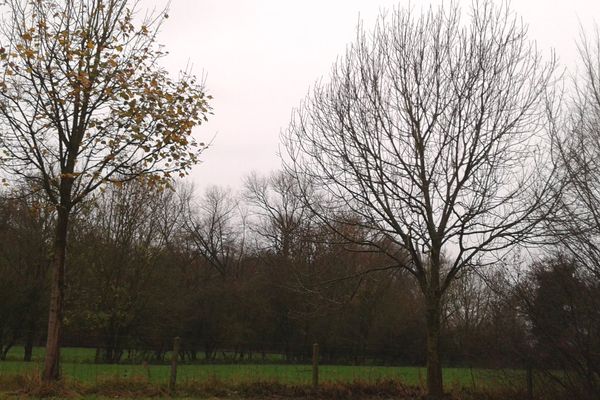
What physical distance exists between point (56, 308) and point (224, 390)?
4713 millimetres

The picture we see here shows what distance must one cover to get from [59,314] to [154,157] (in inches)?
147

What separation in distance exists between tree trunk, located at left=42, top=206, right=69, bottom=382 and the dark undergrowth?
33cm

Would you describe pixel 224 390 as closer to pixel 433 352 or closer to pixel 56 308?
pixel 56 308

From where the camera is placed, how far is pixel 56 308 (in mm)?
10383

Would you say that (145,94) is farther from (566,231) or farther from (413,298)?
(413,298)

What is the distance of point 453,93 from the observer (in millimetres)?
11109

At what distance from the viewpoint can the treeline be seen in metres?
11.4

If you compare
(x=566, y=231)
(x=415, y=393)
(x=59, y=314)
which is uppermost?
(x=566, y=231)

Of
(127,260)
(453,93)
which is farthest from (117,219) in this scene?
(453,93)

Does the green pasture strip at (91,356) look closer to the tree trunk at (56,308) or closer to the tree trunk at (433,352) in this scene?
the tree trunk at (433,352)

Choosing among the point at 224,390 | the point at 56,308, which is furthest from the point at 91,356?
the point at 56,308

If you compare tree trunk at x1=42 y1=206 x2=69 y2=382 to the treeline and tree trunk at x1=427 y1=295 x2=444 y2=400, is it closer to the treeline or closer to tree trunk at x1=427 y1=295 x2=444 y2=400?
the treeline

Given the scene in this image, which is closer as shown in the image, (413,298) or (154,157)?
(154,157)

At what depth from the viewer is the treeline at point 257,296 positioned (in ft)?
37.4
